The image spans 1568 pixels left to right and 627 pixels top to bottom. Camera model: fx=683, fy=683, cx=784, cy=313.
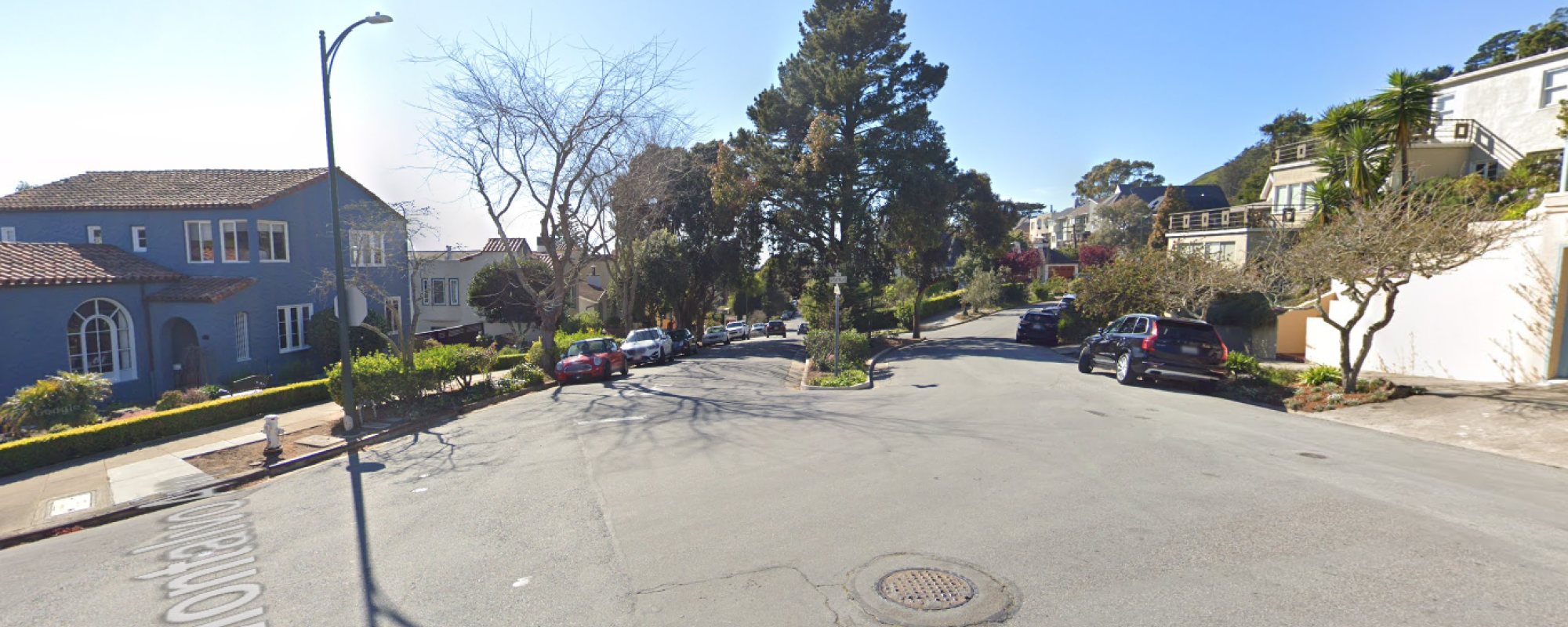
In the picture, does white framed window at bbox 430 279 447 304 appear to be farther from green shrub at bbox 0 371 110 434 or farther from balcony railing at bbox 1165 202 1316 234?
balcony railing at bbox 1165 202 1316 234

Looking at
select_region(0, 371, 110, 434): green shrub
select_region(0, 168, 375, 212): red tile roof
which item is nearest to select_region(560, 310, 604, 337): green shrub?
select_region(0, 168, 375, 212): red tile roof

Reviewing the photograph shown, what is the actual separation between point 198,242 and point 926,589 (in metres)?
25.8

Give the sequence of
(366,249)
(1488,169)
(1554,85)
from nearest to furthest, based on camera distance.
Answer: (1554,85), (1488,169), (366,249)

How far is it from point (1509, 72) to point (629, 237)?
103 feet

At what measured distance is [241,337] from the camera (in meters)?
20.9

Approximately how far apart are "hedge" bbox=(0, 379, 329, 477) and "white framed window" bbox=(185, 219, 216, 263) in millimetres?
9233

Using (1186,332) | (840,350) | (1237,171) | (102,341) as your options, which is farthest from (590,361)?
(1237,171)

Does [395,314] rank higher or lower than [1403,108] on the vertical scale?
lower

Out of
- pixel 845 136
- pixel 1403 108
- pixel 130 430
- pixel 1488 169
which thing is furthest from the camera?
pixel 845 136

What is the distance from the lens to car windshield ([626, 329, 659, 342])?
973 inches

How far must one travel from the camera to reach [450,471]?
916cm

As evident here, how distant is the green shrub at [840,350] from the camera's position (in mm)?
21641

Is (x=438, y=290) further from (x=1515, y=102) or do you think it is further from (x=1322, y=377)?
(x=1515, y=102)

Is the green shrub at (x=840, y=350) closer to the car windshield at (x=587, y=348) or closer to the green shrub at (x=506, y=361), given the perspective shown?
the car windshield at (x=587, y=348)
